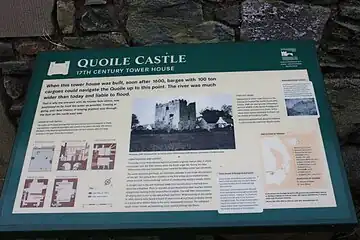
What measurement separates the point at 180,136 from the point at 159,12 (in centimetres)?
61

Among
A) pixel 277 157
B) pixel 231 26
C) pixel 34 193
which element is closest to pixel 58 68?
pixel 34 193

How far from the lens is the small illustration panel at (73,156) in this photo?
4.35 ft

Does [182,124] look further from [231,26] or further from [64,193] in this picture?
[231,26]

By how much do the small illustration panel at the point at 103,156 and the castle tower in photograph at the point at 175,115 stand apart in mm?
129

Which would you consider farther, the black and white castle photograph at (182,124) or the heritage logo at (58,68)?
the heritage logo at (58,68)

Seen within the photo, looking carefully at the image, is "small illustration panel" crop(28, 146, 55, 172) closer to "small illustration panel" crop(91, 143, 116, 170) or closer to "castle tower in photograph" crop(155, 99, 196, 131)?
"small illustration panel" crop(91, 143, 116, 170)

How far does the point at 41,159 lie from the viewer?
136cm

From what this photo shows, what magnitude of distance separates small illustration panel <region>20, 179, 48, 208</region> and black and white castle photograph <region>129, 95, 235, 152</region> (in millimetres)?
227

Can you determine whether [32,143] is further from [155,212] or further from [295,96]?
[295,96]

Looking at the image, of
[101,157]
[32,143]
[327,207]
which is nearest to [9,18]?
[32,143]

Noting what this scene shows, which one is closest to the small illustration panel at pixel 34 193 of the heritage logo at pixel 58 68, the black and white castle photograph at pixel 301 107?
the heritage logo at pixel 58 68

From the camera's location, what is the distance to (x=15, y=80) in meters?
1.88

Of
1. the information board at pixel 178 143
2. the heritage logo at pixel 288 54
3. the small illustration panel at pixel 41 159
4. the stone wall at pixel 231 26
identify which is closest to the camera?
the information board at pixel 178 143

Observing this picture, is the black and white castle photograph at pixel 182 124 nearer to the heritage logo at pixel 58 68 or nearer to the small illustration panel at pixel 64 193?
the small illustration panel at pixel 64 193
